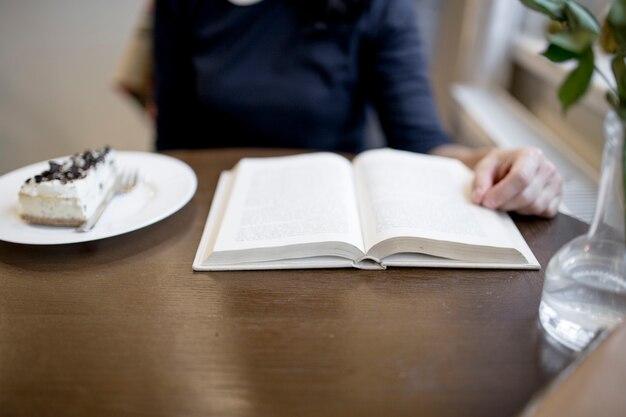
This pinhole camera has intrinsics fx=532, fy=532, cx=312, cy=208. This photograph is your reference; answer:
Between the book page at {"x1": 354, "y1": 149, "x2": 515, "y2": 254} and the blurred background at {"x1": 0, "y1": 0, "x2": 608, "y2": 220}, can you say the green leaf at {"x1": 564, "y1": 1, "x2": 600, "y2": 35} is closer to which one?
the book page at {"x1": 354, "y1": 149, "x2": 515, "y2": 254}

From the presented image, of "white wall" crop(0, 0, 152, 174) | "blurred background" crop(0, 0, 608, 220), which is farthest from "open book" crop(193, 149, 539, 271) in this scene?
"white wall" crop(0, 0, 152, 174)

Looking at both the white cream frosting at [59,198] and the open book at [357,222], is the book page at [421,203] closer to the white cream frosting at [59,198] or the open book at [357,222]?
the open book at [357,222]

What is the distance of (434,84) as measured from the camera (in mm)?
2057

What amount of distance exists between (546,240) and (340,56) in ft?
2.08

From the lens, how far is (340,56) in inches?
45.5

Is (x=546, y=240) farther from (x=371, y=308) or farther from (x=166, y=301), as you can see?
(x=166, y=301)

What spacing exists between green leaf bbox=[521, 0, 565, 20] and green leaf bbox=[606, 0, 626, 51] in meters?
0.07

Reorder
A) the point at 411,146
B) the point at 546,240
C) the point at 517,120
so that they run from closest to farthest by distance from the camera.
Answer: the point at 546,240
the point at 411,146
the point at 517,120

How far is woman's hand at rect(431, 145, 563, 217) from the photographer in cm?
73

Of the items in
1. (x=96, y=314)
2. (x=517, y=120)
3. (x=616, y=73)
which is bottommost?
(x=517, y=120)

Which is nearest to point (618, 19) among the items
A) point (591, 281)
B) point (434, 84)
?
point (591, 281)

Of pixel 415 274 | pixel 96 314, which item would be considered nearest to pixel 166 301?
pixel 96 314

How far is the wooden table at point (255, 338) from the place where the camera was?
18.3 inches

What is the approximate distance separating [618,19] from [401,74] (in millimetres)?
793
